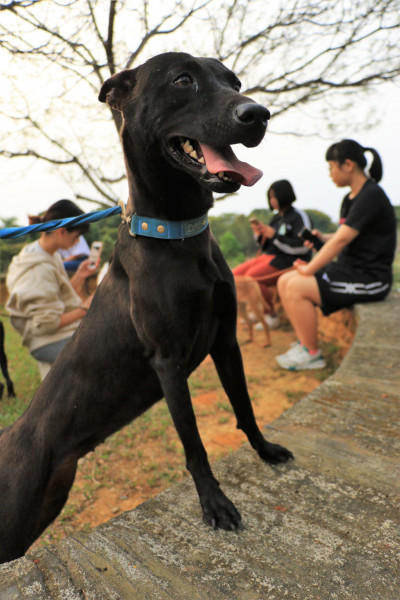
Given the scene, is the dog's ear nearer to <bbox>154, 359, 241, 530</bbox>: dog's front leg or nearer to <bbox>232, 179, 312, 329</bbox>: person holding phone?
<bbox>154, 359, 241, 530</bbox>: dog's front leg

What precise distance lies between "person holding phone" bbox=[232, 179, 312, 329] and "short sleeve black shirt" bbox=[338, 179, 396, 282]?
1221 mm

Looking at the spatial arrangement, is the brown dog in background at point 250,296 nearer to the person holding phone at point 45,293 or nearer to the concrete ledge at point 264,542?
the person holding phone at point 45,293

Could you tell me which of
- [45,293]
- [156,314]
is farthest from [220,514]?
[45,293]

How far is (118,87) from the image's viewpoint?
4.57 ft

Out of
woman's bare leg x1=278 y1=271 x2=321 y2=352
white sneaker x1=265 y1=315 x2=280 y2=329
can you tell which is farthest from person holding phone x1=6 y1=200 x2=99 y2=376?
white sneaker x1=265 y1=315 x2=280 y2=329

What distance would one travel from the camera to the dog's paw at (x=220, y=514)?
1343 millimetres

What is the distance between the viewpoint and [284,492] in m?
1.53

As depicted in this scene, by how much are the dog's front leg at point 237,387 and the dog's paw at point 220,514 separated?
0.33m

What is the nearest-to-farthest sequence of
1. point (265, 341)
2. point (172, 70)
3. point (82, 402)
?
1. point (172, 70)
2. point (82, 402)
3. point (265, 341)

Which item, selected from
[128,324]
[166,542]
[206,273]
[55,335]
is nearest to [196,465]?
[166,542]

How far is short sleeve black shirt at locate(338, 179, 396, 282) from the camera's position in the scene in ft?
11.7

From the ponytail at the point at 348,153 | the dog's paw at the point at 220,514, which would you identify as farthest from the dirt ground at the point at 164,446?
the ponytail at the point at 348,153

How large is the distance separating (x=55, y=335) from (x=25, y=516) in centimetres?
204

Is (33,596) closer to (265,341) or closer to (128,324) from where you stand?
(128,324)
